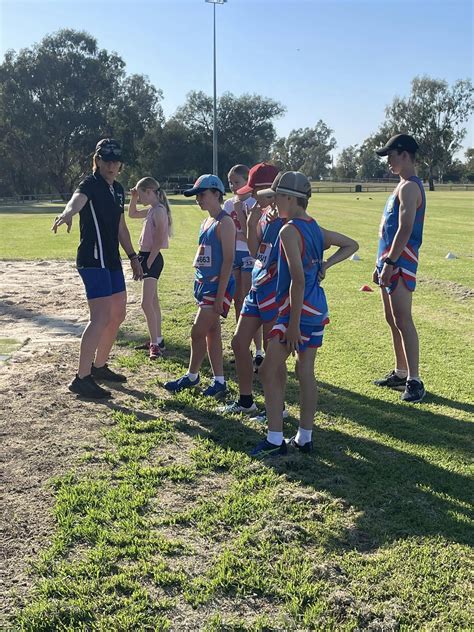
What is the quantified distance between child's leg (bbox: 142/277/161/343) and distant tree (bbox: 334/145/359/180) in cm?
13116

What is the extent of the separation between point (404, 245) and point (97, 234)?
102 inches

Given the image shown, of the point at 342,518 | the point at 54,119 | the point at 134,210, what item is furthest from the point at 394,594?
the point at 54,119

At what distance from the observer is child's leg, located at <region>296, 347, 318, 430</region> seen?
3.94 meters

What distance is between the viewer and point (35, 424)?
4.52m

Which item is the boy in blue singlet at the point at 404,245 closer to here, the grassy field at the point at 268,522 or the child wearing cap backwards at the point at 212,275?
the grassy field at the point at 268,522

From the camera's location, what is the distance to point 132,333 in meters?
7.47

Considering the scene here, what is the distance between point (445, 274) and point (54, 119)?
55227mm

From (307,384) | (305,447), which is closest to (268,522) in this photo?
(305,447)

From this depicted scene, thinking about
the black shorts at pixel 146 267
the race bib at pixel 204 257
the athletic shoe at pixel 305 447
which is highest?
the race bib at pixel 204 257

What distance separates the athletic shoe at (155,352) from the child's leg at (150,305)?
0.45 feet

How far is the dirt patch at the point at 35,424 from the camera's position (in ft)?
9.84

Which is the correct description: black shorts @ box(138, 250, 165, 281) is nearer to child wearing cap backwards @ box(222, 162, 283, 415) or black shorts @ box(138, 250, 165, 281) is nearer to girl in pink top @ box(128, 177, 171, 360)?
girl in pink top @ box(128, 177, 171, 360)

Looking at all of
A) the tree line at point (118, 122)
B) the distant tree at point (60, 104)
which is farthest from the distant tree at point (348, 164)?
the distant tree at point (60, 104)

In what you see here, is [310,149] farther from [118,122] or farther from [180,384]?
[180,384]
